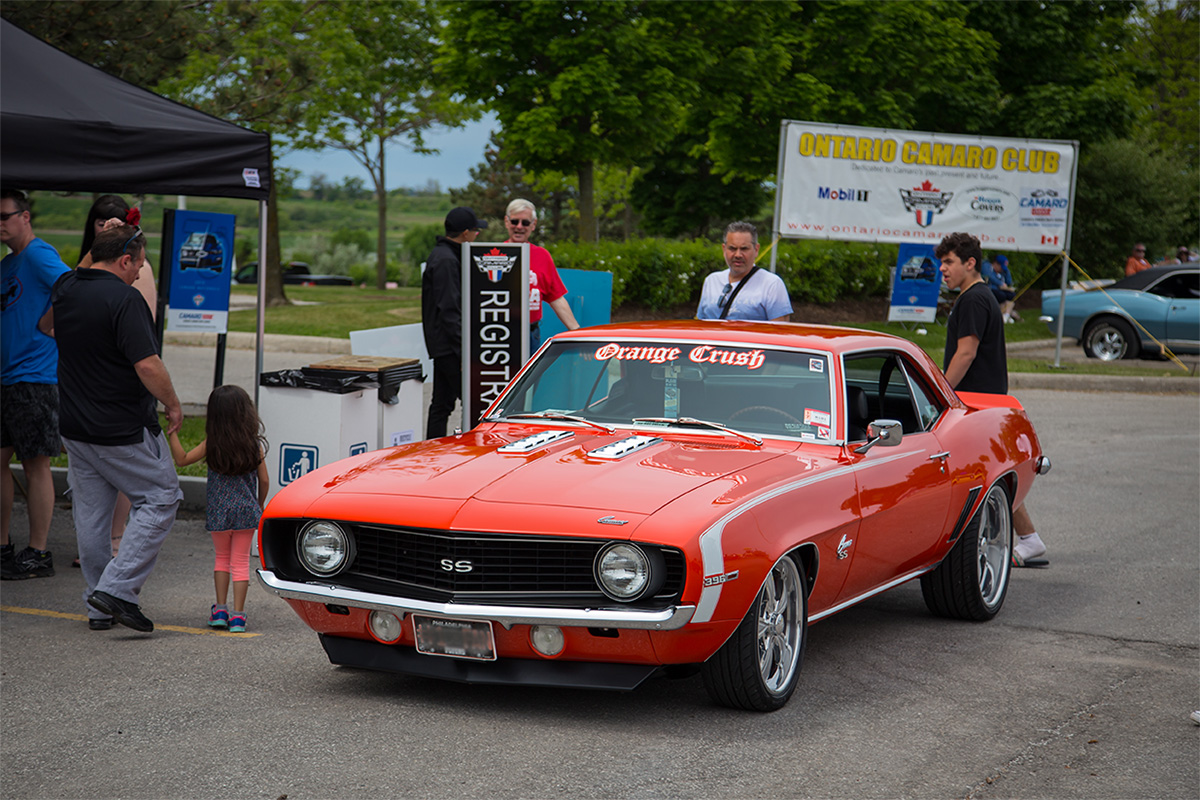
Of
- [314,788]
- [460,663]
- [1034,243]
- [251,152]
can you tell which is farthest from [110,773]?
[1034,243]

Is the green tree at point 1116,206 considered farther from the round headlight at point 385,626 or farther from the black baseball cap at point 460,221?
the round headlight at point 385,626

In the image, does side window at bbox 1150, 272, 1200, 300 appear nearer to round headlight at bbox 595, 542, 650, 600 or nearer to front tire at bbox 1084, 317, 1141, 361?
front tire at bbox 1084, 317, 1141, 361

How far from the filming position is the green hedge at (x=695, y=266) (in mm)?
22422

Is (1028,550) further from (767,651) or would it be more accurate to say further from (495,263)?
(495,263)

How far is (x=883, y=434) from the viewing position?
557 centimetres

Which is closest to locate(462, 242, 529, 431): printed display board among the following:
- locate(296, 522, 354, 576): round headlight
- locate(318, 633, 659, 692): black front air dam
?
locate(296, 522, 354, 576): round headlight

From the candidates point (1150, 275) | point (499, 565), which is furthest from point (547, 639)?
point (1150, 275)

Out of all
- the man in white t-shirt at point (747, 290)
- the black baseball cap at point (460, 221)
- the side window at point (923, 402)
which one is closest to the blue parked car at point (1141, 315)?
the man in white t-shirt at point (747, 290)

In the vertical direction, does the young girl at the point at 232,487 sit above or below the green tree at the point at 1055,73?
below

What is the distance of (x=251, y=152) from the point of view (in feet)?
26.4

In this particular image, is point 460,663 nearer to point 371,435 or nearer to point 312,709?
point 312,709

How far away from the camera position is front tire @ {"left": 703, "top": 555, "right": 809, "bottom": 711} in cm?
473

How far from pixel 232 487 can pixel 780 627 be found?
2.82 m

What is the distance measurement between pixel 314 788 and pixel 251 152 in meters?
5.05
